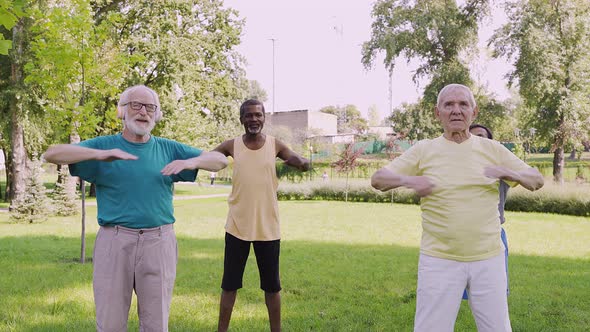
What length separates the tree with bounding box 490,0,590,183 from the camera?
89.2 ft

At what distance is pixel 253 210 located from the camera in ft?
14.0

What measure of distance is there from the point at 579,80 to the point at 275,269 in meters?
28.4

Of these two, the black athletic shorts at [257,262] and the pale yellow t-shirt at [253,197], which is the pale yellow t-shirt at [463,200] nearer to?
the pale yellow t-shirt at [253,197]

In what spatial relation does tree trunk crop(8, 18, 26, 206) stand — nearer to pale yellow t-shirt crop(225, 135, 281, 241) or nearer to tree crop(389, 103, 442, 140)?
pale yellow t-shirt crop(225, 135, 281, 241)

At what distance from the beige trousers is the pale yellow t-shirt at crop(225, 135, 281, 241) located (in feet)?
3.57

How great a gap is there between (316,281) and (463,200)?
15.2ft

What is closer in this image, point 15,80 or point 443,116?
point 443,116

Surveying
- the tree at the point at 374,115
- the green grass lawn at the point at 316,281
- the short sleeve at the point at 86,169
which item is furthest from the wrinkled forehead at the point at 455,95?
the tree at the point at 374,115

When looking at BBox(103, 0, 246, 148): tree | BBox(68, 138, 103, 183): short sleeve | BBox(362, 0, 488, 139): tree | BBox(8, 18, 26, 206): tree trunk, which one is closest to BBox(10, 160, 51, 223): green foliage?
BBox(8, 18, 26, 206): tree trunk

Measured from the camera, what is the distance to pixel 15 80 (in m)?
19.7

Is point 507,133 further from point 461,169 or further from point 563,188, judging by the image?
point 461,169

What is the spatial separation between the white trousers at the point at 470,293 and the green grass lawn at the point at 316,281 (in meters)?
2.29

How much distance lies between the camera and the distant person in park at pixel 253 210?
427 cm

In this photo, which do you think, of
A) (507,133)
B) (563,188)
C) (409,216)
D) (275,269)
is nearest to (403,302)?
(275,269)
